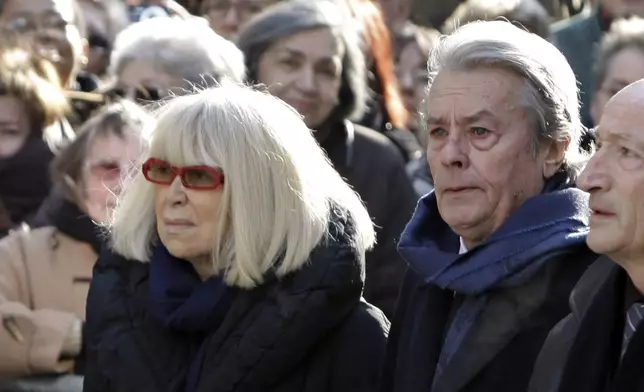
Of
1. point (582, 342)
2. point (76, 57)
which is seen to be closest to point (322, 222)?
point (582, 342)

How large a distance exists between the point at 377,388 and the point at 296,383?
0.23 metres

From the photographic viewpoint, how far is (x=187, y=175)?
4465 millimetres

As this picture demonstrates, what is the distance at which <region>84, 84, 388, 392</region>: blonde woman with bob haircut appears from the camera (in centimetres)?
436

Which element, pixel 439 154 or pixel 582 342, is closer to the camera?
pixel 582 342

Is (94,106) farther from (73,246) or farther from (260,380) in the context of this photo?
(260,380)

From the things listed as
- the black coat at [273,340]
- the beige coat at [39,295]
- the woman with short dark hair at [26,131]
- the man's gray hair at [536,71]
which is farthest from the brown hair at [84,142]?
the man's gray hair at [536,71]

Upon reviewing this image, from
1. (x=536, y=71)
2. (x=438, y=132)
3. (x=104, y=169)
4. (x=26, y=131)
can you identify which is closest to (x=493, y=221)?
(x=438, y=132)

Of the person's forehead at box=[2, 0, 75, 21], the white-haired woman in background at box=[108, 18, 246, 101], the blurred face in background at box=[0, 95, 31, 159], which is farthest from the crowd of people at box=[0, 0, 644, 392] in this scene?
the person's forehead at box=[2, 0, 75, 21]

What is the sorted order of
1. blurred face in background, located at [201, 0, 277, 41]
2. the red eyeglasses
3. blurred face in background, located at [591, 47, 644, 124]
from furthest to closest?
blurred face in background, located at [201, 0, 277, 41] < blurred face in background, located at [591, 47, 644, 124] < the red eyeglasses

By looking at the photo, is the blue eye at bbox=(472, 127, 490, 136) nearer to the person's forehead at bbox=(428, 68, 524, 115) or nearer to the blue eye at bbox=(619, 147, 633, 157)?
the person's forehead at bbox=(428, 68, 524, 115)

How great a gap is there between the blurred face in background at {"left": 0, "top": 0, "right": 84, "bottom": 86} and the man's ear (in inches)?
138

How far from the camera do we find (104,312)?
4.57 metres

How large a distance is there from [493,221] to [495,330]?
320 mm

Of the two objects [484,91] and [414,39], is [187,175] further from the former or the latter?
[414,39]
